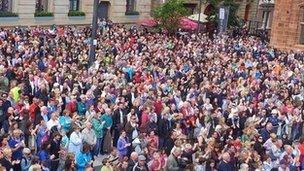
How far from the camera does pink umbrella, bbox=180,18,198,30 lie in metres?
41.7

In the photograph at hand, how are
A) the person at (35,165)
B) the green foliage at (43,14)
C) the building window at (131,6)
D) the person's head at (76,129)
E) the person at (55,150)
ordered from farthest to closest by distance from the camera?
the building window at (131,6) → the green foliage at (43,14) → the person's head at (76,129) → the person at (55,150) → the person at (35,165)

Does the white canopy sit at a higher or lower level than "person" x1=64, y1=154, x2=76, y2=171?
higher

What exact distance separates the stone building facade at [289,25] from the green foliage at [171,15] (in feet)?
23.3

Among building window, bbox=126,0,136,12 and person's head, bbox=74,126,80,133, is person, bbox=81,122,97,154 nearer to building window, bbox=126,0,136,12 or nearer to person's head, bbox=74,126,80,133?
person's head, bbox=74,126,80,133

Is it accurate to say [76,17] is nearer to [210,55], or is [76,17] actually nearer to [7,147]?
[210,55]

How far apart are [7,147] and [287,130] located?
11037mm

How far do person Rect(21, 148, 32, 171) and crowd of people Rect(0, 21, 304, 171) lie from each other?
0.02 meters

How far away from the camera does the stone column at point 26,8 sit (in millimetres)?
38875

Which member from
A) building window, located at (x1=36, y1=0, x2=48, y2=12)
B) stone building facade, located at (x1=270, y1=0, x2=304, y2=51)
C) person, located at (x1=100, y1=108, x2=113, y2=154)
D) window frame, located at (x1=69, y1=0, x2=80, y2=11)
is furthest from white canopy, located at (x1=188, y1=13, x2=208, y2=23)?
person, located at (x1=100, y1=108, x2=113, y2=154)

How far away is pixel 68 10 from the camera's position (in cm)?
4200

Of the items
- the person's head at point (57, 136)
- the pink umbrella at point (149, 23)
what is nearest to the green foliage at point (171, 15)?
the pink umbrella at point (149, 23)

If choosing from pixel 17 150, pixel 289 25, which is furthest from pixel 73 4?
pixel 17 150

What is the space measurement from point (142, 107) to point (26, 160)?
5682mm

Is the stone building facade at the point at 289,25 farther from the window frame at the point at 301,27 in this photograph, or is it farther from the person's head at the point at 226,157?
the person's head at the point at 226,157
